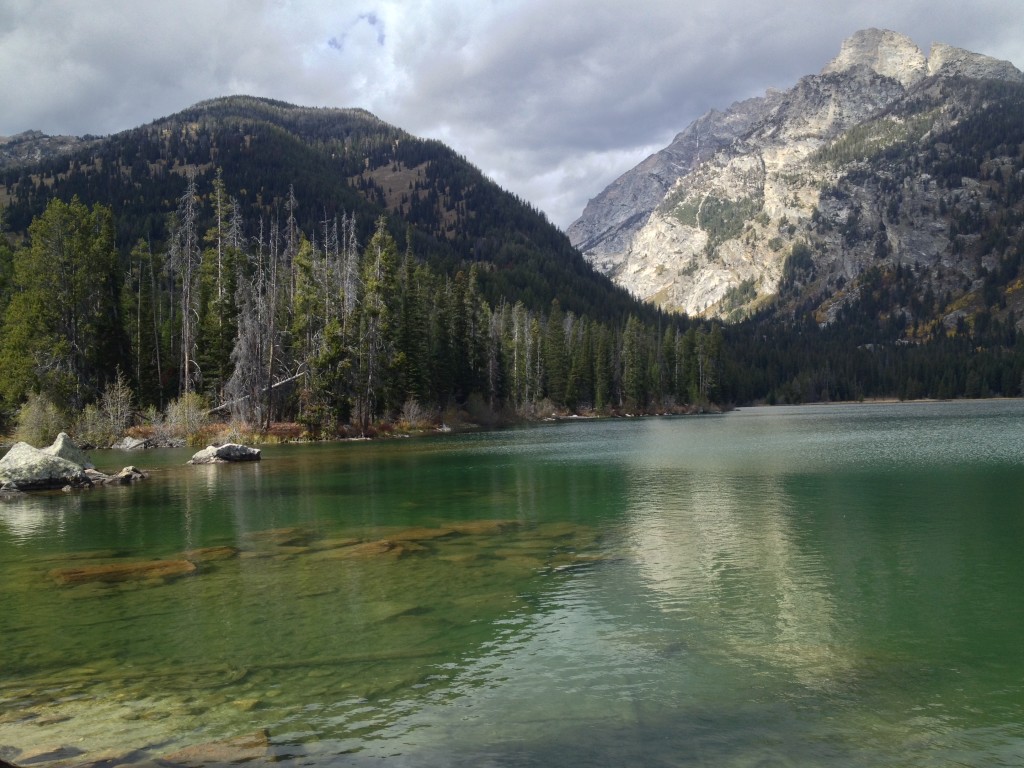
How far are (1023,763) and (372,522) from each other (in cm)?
1964

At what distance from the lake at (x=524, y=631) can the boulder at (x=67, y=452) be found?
8.08m

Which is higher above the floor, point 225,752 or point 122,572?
point 122,572

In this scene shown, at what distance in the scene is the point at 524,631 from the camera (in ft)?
42.5

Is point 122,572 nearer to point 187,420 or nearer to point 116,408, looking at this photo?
point 116,408

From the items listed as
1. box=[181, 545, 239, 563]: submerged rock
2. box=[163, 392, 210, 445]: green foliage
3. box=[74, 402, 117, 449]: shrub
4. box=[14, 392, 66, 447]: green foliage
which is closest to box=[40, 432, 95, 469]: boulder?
box=[14, 392, 66, 447]: green foliage

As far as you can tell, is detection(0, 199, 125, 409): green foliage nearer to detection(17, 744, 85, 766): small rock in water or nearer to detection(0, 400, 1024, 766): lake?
detection(0, 400, 1024, 766): lake

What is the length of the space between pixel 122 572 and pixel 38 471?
21078 millimetres

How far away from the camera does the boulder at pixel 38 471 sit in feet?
111

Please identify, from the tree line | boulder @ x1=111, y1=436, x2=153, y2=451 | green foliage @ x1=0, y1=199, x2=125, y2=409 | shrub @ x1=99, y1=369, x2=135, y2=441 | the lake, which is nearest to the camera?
the lake

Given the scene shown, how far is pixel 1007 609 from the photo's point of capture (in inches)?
541

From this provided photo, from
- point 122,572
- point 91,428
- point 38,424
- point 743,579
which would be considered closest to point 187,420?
point 91,428

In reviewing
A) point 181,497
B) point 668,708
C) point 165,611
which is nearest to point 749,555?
point 668,708

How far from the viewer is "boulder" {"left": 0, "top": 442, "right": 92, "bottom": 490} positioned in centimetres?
3384

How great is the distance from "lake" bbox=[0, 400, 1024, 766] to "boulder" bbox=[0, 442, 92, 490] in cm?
580
